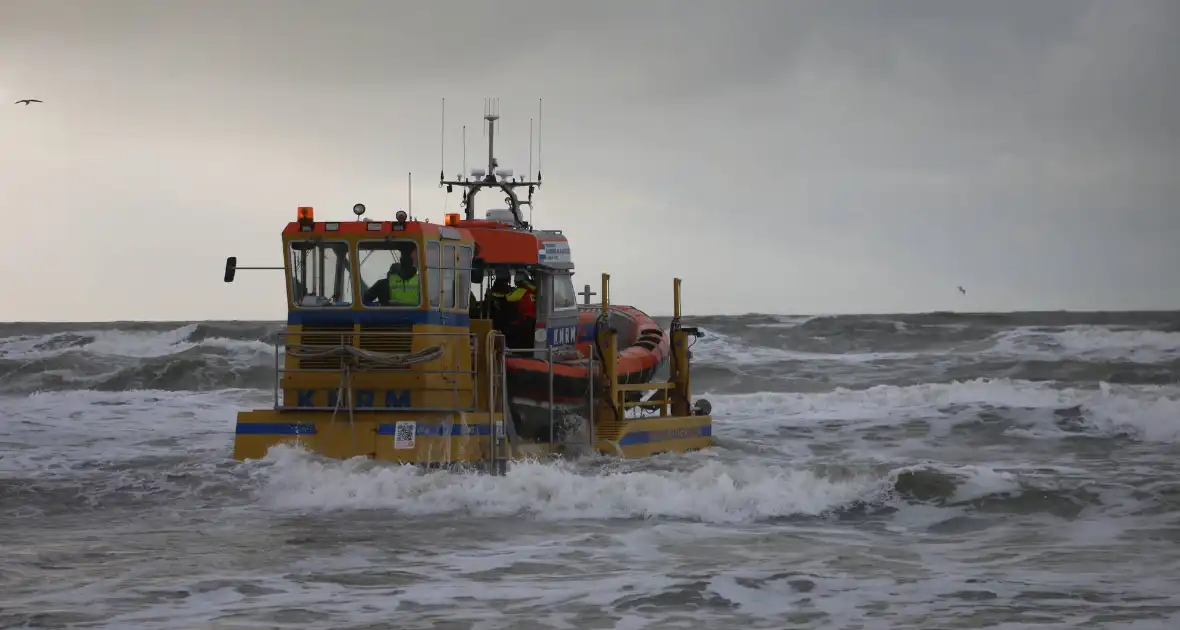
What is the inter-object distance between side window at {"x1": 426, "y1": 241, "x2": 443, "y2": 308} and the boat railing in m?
0.40

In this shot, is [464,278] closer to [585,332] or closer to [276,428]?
[276,428]

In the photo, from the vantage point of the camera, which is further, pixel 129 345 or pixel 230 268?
pixel 129 345

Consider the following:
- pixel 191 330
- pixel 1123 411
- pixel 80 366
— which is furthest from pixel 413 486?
pixel 191 330

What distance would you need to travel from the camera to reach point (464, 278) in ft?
49.7

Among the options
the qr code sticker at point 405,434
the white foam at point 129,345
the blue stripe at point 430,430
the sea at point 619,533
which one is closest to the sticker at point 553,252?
the sea at point 619,533

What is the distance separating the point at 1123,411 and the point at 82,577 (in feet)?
63.9

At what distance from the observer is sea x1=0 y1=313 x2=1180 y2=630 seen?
9.68 m

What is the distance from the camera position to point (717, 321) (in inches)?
2383

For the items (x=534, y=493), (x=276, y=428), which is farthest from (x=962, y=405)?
(x=276, y=428)

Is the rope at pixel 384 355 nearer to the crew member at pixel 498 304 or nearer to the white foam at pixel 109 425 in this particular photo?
the crew member at pixel 498 304

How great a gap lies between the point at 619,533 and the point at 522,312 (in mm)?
4216

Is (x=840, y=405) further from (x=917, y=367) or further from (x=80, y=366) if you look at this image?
(x=80, y=366)

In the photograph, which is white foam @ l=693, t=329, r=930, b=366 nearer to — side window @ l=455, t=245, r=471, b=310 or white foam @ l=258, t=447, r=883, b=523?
side window @ l=455, t=245, r=471, b=310

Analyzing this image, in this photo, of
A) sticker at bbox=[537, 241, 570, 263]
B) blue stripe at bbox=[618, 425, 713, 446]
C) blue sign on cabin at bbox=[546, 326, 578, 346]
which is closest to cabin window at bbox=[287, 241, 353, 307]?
sticker at bbox=[537, 241, 570, 263]
